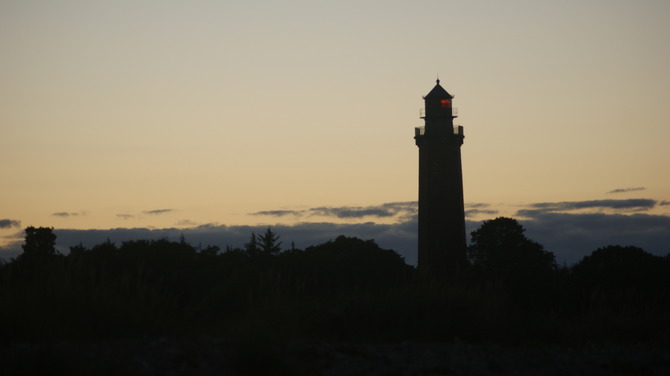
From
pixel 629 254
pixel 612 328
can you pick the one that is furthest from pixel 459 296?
pixel 629 254

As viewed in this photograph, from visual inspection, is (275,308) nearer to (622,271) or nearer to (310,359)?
(310,359)

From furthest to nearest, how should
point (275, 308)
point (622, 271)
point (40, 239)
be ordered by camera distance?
1. point (40, 239)
2. point (622, 271)
3. point (275, 308)

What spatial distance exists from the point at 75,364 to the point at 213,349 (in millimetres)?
2723

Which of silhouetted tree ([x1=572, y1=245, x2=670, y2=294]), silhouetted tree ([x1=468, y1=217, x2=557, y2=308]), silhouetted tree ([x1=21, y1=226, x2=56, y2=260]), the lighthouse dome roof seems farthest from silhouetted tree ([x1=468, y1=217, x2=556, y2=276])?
silhouetted tree ([x1=21, y1=226, x2=56, y2=260])

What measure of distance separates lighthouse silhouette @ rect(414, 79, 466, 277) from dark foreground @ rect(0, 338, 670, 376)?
34.6 metres

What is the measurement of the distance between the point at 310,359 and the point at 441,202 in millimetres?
38359

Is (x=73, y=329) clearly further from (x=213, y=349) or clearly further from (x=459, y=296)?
(x=459, y=296)

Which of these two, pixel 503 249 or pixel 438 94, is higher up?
pixel 438 94

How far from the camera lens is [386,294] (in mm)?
20734

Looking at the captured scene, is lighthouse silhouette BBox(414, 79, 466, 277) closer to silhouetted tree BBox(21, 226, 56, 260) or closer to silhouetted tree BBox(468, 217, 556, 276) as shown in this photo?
silhouetted tree BBox(468, 217, 556, 276)

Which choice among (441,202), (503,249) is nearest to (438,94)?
(441,202)

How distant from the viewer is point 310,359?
14.0m

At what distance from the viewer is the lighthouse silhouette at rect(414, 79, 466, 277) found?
51625mm

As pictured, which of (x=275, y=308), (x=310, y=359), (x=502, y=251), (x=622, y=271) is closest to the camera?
(x=310, y=359)
